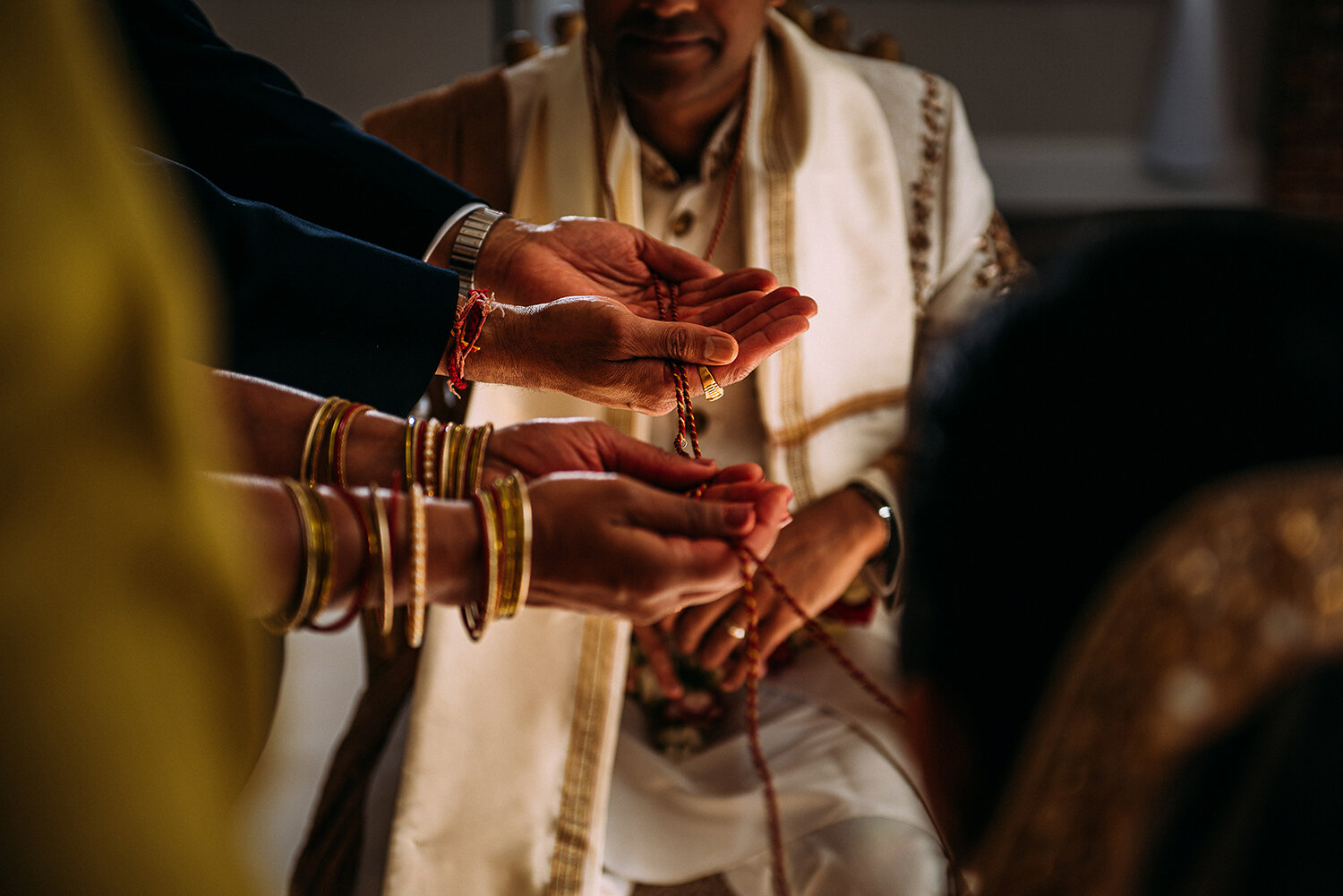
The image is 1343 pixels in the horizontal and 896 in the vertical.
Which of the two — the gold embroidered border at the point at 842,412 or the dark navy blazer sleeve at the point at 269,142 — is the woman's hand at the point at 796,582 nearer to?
the gold embroidered border at the point at 842,412

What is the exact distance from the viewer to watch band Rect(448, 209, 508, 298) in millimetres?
670

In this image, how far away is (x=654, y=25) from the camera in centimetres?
73

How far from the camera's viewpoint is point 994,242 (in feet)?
3.26

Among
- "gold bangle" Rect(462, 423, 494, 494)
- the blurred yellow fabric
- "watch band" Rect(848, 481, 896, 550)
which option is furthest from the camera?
"watch band" Rect(848, 481, 896, 550)

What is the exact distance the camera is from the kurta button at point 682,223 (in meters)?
0.73

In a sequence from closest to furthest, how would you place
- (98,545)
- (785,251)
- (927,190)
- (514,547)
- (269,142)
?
1. (98,545)
2. (514,547)
3. (269,142)
4. (785,251)
5. (927,190)

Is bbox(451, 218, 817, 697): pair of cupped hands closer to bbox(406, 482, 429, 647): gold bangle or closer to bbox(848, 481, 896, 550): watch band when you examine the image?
bbox(406, 482, 429, 647): gold bangle

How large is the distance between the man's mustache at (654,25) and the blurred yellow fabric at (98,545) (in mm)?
497

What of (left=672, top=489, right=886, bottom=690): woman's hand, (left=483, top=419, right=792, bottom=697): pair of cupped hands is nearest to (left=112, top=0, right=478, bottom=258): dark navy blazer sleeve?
(left=483, top=419, right=792, bottom=697): pair of cupped hands

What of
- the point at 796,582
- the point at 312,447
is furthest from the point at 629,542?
the point at 796,582

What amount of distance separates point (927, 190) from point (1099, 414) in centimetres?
63

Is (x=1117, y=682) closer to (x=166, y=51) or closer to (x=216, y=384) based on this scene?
(x=216, y=384)

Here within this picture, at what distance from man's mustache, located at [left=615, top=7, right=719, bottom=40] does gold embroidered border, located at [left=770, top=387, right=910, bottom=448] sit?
1.05ft

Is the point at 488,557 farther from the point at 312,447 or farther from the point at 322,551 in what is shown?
the point at 312,447
